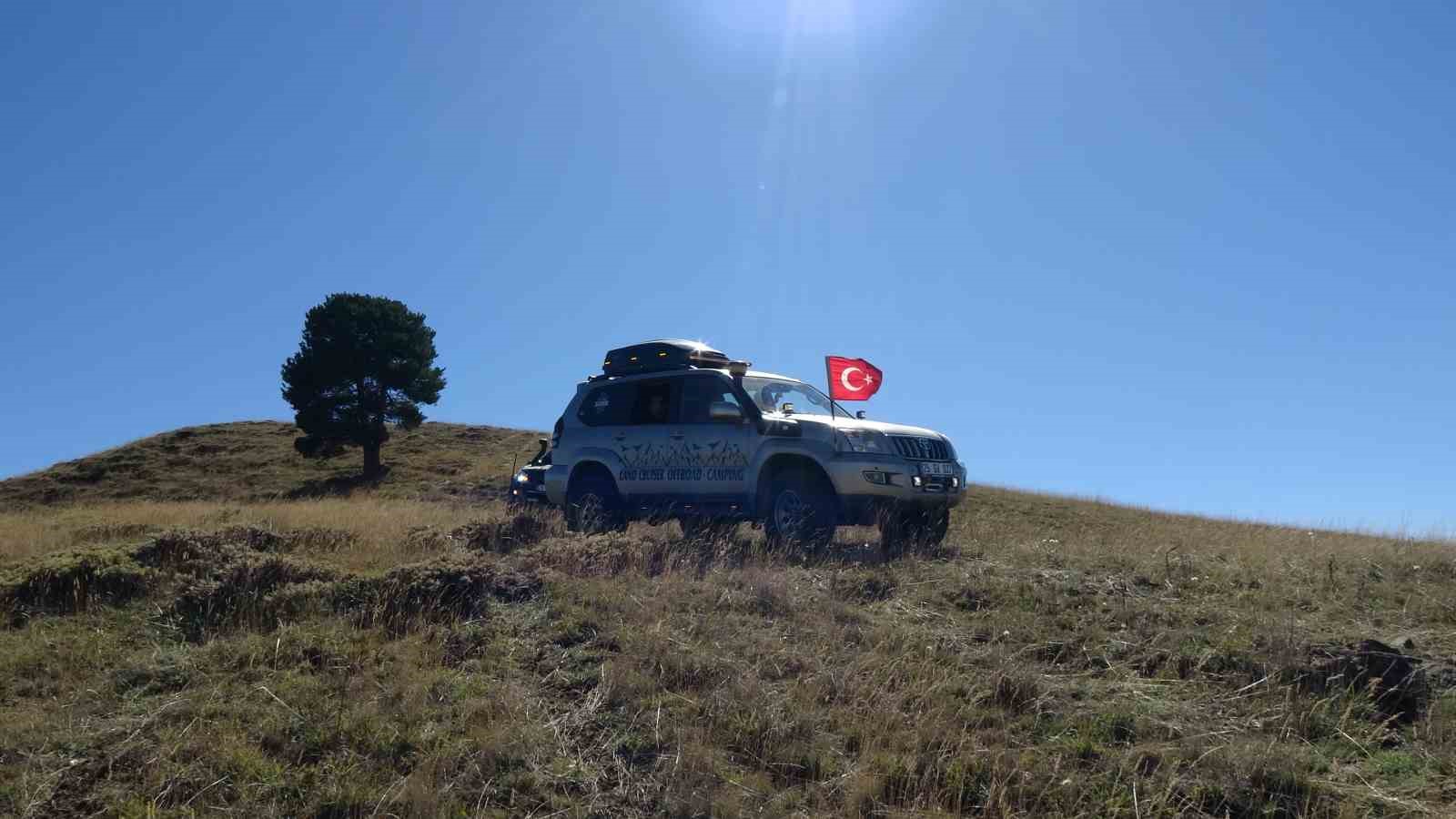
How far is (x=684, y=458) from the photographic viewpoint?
1127 centimetres

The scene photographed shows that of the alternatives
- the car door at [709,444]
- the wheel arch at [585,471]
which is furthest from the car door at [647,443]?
the wheel arch at [585,471]

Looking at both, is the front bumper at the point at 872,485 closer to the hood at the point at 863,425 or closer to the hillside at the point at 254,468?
the hood at the point at 863,425

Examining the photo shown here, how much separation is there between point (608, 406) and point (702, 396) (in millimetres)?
1391

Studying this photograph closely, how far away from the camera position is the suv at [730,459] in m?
10.3

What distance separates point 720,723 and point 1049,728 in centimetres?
169

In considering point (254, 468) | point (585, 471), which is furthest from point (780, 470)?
point (254, 468)

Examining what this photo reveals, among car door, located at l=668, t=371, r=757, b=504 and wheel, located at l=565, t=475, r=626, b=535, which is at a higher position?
car door, located at l=668, t=371, r=757, b=504

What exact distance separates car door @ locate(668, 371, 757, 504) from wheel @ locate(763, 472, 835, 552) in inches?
15.5

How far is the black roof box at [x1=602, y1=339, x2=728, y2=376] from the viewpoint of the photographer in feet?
38.5

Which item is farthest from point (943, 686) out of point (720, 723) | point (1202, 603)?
point (1202, 603)

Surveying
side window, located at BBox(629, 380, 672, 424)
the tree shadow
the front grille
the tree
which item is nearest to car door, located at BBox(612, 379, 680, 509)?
side window, located at BBox(629, 380, 672, 424)

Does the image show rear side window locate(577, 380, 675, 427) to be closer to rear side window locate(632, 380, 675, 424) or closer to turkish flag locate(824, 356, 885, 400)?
rear side window locate(632, 380, 675, 424)

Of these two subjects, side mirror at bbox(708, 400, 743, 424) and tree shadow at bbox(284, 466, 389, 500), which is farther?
tree shadow at bbox(284, 466, 389, 500)

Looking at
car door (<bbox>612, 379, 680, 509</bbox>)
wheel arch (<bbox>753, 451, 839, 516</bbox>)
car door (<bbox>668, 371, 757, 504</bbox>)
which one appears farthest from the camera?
car door (<bbox>612, 379, 680, 509</bbox>)
